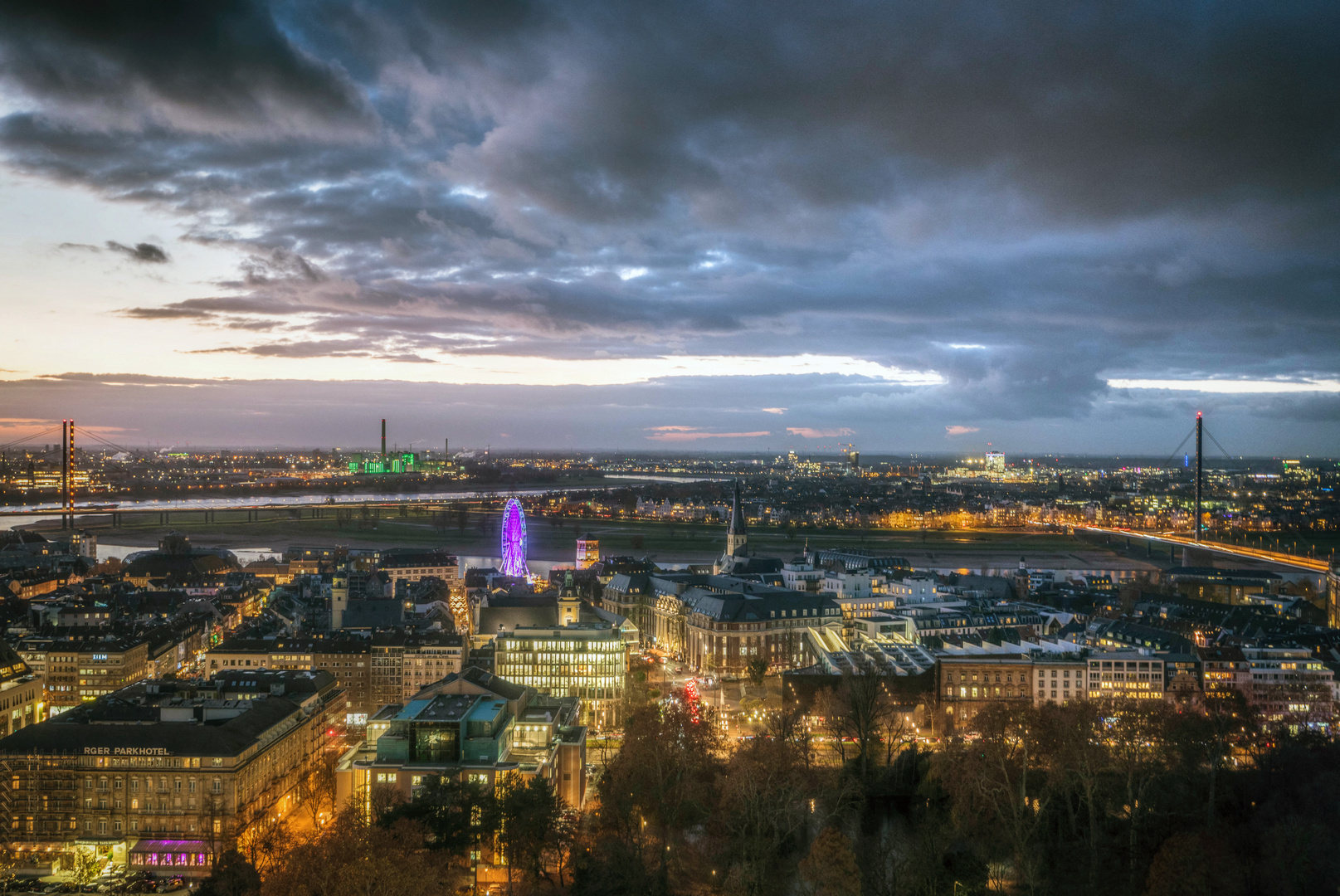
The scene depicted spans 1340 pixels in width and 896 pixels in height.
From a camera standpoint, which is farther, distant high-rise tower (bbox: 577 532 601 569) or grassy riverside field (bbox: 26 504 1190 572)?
grassy riverside field (bbox: 26 504 1190 572)

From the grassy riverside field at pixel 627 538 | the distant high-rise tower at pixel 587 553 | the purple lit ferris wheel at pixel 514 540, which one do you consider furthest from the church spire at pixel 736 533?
the purple lit ferris wheel at pixel 514 540

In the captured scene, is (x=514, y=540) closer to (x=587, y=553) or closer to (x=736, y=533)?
(x=587, y=553)

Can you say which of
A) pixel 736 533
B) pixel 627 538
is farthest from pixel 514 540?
pixel 627 538

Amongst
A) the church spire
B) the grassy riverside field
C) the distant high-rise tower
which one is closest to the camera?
the church spire

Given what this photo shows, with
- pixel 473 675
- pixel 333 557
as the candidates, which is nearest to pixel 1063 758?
pixel 473 675

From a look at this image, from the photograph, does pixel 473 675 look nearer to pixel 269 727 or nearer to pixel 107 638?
pixel 269 727

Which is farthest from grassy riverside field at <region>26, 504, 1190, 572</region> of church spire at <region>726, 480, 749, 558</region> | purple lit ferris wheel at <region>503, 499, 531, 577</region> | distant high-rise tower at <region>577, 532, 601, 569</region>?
purple lit ferris wheel at <region>503, 499, 531, 577</region>

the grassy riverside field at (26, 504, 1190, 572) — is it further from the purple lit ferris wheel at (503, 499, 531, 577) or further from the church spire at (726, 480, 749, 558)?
the purple lit ferris wheel at (503, 499, 531, 577)

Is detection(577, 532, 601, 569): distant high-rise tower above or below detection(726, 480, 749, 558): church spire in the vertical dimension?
below
